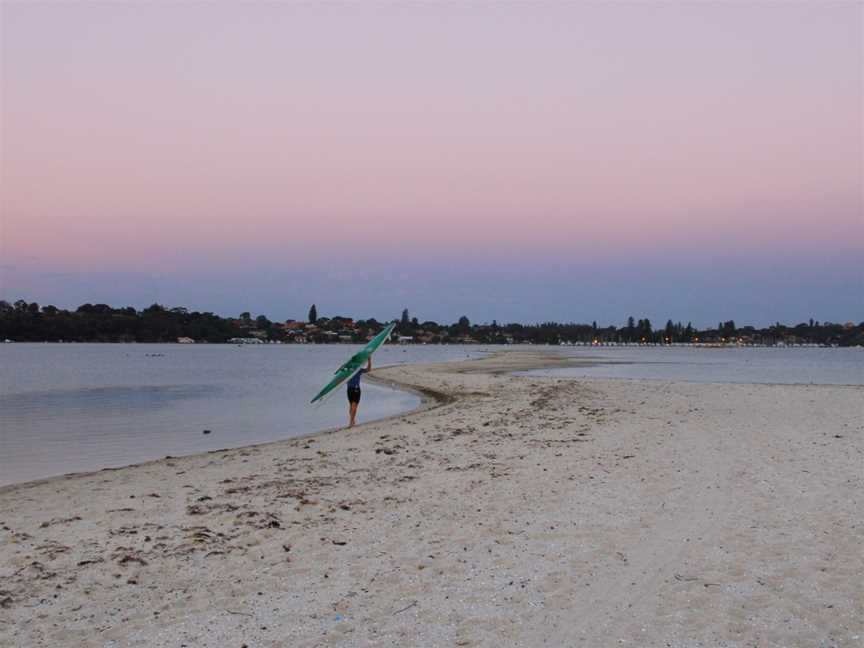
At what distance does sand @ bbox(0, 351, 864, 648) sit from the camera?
5.21 metres

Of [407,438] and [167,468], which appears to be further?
[407,438]

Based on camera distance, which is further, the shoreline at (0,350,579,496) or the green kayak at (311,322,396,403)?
the green kayak at (311,322,396,403)

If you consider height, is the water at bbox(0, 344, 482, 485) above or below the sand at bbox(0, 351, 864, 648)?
below

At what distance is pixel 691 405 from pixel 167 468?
641 inches

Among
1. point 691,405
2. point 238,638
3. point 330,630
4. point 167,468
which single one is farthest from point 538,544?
point 691,405

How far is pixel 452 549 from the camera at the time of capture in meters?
7.04

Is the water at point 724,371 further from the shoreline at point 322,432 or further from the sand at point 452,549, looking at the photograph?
the sand at point 452,549

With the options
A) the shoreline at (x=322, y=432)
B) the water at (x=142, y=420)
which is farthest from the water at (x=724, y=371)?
the water at (x=142, y=420)

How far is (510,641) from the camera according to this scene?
495cm

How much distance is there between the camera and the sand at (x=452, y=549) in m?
5.21

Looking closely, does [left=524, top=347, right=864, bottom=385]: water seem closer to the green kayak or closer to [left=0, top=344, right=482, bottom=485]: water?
[left=0, top=344, right=482, bottom=485]: water

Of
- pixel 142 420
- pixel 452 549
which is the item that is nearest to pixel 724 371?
pixel 142 420

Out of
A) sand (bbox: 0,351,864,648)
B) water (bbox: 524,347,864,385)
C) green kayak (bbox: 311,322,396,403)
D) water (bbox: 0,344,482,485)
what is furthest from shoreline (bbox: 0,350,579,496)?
water (bbox: 524,347,864,385)

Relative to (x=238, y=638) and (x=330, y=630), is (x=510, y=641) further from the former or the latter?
(x=238, y=638)
